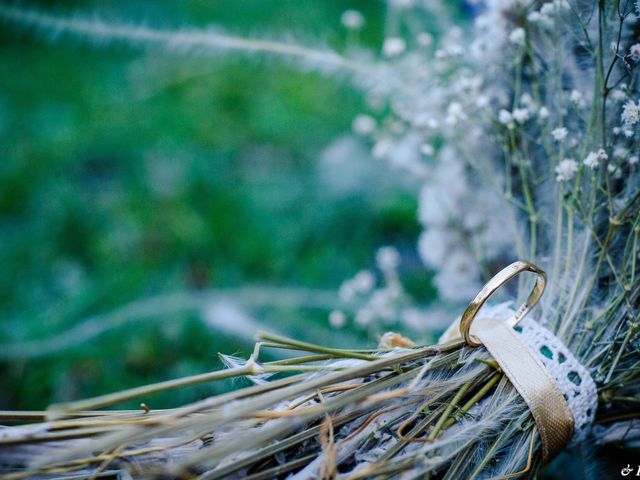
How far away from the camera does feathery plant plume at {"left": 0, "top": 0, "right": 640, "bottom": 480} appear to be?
0.47 metres

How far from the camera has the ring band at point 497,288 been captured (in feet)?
1.69

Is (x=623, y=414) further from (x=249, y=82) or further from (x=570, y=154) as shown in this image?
(x=249, y=82)

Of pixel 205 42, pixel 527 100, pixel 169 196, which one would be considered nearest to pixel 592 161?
pixel 527 100

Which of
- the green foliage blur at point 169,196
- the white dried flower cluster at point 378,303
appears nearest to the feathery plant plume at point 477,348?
the white dried flower cluster at point 378,303

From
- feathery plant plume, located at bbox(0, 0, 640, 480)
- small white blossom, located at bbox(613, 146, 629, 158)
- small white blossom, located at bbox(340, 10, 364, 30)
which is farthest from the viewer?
small white blossom, located at bbox(340, 10, 364, 30)

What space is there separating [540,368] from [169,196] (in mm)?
1048

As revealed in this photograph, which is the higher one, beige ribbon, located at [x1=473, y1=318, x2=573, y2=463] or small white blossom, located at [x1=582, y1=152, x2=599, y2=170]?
small white blossom, located at [x1=582, y1=152, x2=599, y2=170]

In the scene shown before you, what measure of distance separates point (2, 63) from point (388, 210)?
4.05 feet

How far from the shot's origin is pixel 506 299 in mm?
686

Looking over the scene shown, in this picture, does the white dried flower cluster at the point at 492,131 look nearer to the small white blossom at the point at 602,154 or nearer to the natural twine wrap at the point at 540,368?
the small white blossom at the point at 602,154

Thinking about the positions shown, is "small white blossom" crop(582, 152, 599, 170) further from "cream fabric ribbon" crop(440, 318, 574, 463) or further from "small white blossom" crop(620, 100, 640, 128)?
"cream fabric ribbon" crop(440, 318, 574, 463)

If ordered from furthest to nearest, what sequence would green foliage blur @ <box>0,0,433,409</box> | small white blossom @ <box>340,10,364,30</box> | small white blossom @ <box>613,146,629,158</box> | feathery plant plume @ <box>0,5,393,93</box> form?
green foliage blur @ <box>0,0,433,409</box>, small white blossom @ <box>340,10,364,30</box>, feathery plant plume @ <box>0,5,393,93</box>, small white blossom @ <box>613,146,629,158</box>

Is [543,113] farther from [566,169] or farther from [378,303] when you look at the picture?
[378,303]

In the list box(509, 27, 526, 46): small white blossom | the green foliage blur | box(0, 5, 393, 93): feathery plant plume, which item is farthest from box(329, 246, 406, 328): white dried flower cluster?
box(509, 27, 526, 46): small white blossom
